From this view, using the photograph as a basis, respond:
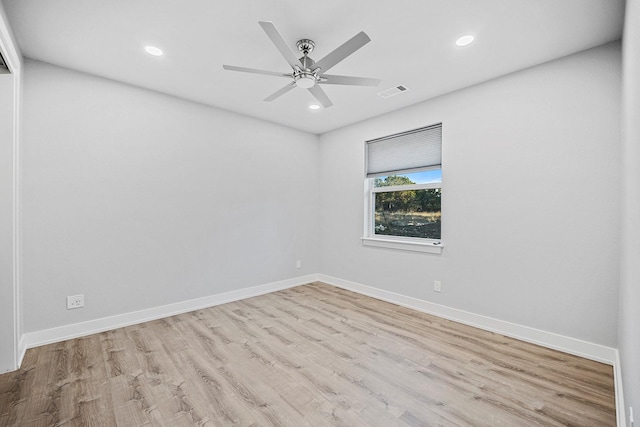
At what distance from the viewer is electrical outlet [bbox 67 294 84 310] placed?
276 centimetres

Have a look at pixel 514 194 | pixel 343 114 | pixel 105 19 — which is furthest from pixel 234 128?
pixel 514 194

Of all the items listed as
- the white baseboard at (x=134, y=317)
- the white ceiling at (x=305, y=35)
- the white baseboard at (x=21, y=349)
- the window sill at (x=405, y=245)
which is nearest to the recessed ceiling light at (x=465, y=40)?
the white ceiling at (x=305, y=35)

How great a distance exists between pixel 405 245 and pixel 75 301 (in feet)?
11.9

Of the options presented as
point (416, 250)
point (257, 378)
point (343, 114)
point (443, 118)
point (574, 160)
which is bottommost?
point (257, 378)

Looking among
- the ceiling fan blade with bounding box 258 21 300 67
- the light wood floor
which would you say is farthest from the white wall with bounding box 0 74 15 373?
the ceiling fan blade with bounding box 258 21 300 67

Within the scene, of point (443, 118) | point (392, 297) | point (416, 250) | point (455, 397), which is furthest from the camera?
point (392, 297)

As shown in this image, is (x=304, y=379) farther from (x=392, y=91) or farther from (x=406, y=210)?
(x=392, y=91)

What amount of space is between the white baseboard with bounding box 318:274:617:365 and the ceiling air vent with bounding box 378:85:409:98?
249 centimetres

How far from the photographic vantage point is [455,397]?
6.23 ft

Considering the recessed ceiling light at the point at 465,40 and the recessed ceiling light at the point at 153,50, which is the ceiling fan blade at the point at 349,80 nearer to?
the recessed ceiling light at the point at 465,40

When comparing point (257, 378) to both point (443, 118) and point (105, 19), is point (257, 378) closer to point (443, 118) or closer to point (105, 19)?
point (105, 19)

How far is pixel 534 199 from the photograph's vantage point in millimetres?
2680

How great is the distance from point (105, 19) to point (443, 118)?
3.26 m

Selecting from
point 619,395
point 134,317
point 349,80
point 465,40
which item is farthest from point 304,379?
point 465,40
